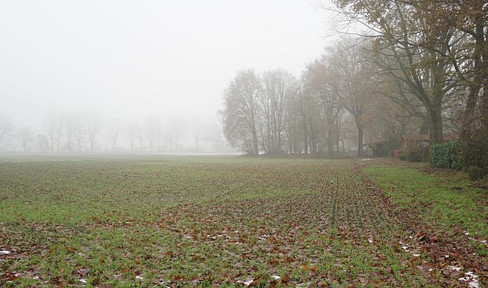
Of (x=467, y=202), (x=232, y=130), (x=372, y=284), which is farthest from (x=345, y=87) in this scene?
(x=372, y=284)

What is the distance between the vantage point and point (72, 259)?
6293 millimetres

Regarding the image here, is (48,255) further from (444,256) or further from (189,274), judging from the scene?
(444,256)

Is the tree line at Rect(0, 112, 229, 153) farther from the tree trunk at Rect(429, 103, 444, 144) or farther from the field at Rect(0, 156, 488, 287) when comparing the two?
the field at Rect(0, 156, 488, 287)

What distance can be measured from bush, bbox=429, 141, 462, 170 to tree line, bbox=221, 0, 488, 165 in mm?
1375

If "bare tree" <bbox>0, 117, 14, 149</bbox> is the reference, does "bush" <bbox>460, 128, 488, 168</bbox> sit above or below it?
below

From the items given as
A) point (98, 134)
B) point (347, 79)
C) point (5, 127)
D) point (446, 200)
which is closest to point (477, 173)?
point (446, 200)

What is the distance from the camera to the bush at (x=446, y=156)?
19.4m

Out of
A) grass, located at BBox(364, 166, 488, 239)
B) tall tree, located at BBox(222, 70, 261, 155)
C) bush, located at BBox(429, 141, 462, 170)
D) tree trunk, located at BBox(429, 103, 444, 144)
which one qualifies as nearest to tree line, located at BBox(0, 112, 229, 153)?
tall tree, located at BBox(222, 70, 261, 155)

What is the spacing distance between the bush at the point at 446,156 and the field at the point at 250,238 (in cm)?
522

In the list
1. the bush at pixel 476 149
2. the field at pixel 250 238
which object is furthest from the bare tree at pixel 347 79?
the field at pixel 250 238

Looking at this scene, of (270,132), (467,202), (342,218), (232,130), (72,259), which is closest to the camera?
(72,259)

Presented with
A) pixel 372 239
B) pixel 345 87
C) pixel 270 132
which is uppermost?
pixel 345 87

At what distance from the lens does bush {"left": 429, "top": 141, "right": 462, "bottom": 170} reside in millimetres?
19438

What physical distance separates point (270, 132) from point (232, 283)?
2586 inches
